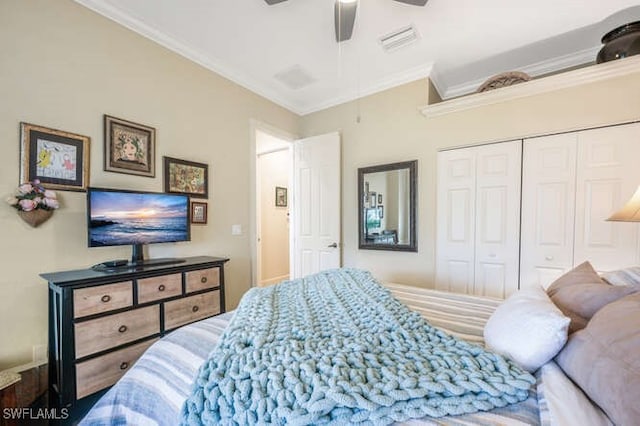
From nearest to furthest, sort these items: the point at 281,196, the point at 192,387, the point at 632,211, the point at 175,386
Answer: the point at 192,387, the point at 175,386, the point at 632,211, the point at 281,196

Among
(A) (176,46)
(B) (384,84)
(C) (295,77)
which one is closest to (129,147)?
(A) (176,46)

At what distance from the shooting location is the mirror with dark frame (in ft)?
9.40

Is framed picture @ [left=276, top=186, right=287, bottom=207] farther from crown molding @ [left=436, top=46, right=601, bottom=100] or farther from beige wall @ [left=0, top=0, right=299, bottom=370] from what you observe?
crown molding @ [left=436, top=46, right=601, bottom=100]

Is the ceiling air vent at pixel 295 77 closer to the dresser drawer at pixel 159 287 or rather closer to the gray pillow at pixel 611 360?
the dresser drawer at pixel 159 287

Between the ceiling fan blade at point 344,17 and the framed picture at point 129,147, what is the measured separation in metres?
1.71

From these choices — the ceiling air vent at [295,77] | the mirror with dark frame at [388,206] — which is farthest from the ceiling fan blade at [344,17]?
the mirror with dark frame at [388,206]

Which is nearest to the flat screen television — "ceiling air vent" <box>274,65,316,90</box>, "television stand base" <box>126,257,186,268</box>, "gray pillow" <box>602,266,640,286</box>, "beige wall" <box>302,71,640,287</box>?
"television stand base" <box>126,257,186,268</box>

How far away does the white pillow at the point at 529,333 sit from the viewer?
30.4 inches

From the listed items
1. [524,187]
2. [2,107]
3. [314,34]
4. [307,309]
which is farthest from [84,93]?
[524,187]

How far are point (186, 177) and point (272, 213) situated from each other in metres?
2.51

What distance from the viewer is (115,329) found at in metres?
1.60

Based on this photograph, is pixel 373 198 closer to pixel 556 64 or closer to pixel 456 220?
pixel 456 220

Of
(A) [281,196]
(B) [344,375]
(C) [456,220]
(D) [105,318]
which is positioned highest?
(A) [281,196]

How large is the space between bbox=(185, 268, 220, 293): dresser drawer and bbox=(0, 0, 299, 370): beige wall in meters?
0.40
